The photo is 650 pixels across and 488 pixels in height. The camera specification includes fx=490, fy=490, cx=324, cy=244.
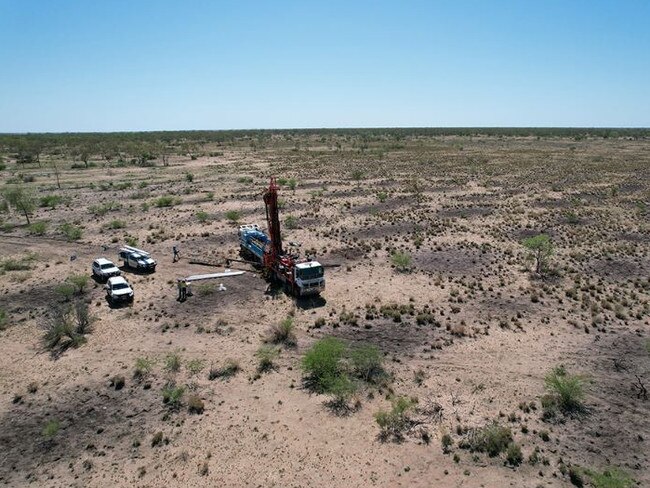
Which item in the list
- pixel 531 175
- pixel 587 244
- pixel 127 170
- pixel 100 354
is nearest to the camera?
pixel 100 354

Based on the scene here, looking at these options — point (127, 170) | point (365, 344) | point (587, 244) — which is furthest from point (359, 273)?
point (127, 170)

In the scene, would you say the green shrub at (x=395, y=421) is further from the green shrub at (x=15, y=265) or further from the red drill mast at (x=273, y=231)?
the green shrub at (x=15, y=265)

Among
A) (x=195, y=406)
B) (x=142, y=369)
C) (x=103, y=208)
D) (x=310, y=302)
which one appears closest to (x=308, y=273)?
(x=310, y=302)

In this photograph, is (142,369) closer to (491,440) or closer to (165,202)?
(491,440)

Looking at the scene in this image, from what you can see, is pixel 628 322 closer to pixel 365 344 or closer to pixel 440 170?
pixel 365 344

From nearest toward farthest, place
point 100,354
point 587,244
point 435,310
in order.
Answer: point 100,354 < point 435,310 < point 587,244

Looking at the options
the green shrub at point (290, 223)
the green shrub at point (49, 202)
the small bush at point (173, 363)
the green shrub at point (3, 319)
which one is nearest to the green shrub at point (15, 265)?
the green shrub at point (3, 319)

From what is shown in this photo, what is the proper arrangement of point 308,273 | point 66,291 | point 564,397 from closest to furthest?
point 564,397, point 308,273, point 66,291
